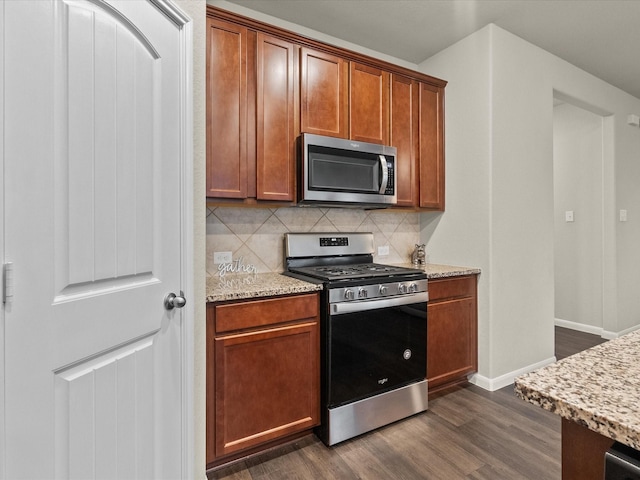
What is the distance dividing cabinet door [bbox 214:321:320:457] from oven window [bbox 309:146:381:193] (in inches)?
35.6

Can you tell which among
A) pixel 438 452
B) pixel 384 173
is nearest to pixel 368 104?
pixel 384 173

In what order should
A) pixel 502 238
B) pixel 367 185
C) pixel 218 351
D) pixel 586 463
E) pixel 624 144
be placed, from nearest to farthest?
pixel 586 463 < pixel 218 351 < pixel 367 185 < pixel 502 238 < pixel 624 144

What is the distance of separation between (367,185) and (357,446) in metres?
1.60

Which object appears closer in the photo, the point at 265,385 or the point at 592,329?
the point at 265,385

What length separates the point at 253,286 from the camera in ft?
6.15

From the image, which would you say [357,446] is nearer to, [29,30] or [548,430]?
[548,430]

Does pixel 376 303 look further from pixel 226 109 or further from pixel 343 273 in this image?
pixel 226 109

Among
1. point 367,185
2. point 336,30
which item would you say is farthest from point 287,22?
point 367,185

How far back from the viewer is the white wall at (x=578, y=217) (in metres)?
3.78

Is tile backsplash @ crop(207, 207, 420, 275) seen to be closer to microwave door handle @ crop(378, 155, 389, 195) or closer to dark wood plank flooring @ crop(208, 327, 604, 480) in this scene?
microwave door handle @ crop(378, 155, 389, 195)

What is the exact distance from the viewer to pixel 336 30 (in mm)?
2639

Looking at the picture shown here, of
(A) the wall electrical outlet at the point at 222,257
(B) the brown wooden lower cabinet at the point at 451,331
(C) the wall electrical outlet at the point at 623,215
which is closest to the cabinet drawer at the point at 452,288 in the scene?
(B) the brown wooden lower cabinet at the point at 451,331

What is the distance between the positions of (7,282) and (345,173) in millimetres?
1832

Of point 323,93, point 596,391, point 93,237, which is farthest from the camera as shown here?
point 323,93
